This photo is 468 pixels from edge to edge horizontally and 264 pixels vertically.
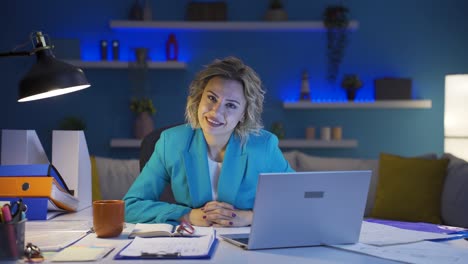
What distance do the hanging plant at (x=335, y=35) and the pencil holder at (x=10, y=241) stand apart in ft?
12.5

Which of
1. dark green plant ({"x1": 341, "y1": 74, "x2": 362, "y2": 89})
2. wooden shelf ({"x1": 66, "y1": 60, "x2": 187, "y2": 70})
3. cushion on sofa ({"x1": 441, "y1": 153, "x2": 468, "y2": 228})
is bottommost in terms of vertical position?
cushion on sofa ({"x1": 441, "y1": 153, "x2": 468, "y2": 228})

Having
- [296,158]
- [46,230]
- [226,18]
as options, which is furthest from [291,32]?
[46,230]

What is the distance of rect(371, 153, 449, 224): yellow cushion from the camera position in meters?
3.79

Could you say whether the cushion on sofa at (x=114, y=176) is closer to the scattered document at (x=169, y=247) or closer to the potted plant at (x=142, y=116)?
the potted plant at (x=142, y=116)

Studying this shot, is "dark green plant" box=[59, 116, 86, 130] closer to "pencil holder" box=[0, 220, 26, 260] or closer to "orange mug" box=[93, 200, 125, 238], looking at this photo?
"orange mug" box=[93, 200, 125, 238]

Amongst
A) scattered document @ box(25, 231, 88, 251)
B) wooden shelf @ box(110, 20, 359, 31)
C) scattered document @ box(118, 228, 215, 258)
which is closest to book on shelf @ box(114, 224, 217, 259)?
scattered document @ box(118, 228, 215, 258)

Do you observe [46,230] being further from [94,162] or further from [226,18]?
[226,18]

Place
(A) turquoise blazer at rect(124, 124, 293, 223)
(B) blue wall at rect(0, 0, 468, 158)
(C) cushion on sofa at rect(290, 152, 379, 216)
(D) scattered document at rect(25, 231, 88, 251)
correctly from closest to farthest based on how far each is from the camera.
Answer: (D) scattered document at rect(25, 231, 88, 251), (A) turquoise blazer at rect(124, 124, 293, 223), (C) cushion on sofa at rect(290, 152, 379, 216), (B) blue wall at rect(0, 0, 468, 158)

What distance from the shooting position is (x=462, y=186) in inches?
146

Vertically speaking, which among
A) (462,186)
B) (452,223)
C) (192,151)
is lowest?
(452,223)

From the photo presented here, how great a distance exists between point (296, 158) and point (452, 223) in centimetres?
116

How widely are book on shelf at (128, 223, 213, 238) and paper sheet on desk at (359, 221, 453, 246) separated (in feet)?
1.38

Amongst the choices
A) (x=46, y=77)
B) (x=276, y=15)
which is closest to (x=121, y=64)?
(x=276, y=15)

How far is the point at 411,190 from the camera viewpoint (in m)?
3.84
